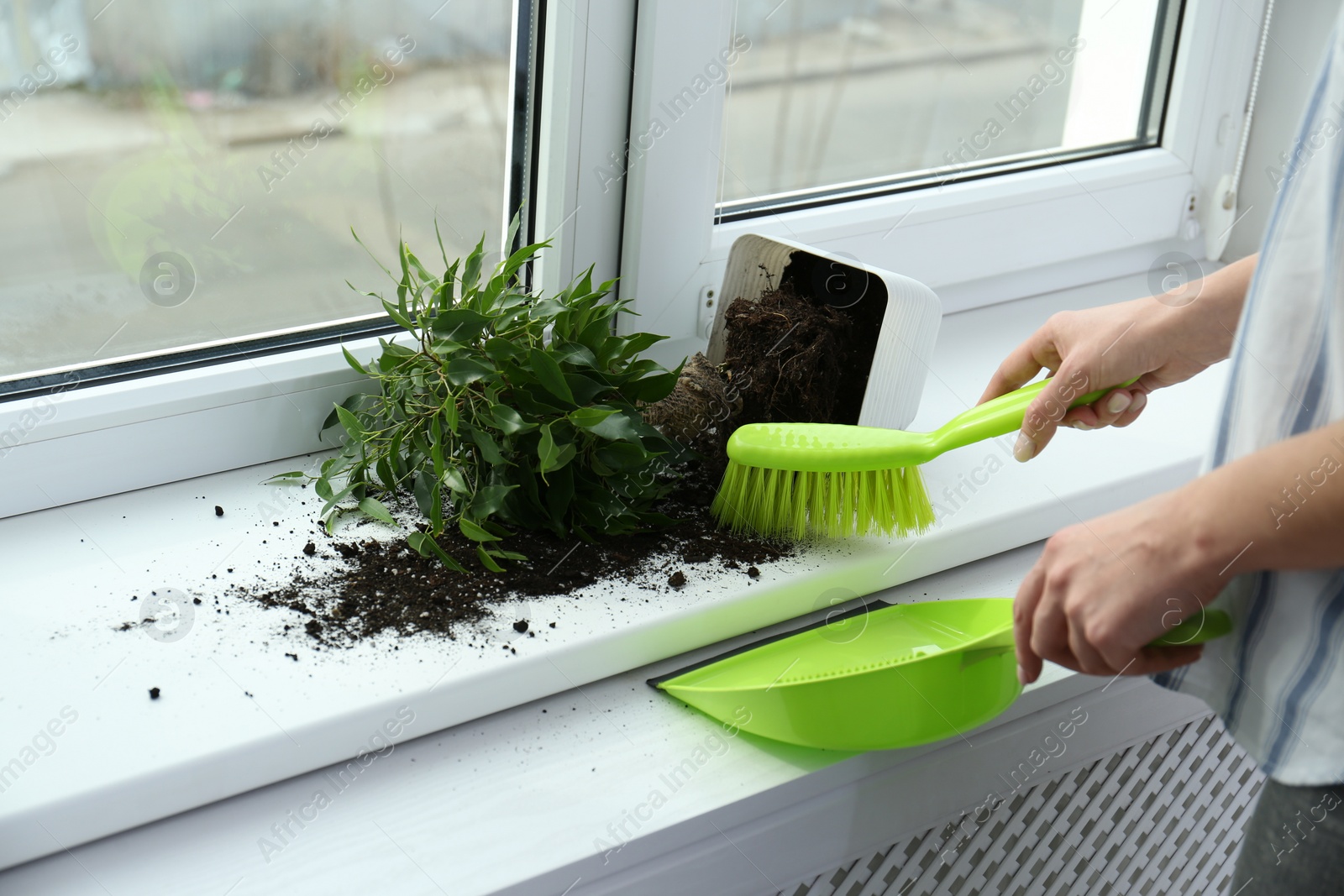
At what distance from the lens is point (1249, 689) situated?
531 millimetres

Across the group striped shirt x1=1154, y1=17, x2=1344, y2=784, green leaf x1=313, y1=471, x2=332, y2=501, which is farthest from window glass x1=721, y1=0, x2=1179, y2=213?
striped shirt x1=1154, y1=17, x2=1344, y2=784

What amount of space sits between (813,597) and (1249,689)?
1.12 feet

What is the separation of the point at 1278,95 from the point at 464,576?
3.93 feet

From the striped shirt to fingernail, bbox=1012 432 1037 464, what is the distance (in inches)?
8.4

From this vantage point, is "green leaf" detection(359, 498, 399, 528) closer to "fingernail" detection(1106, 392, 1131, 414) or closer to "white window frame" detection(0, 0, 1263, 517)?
"white window frame" detection(0, 0, 1263, 517)

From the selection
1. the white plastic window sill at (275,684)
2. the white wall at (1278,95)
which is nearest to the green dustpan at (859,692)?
the white plastic window sill at (275,684)

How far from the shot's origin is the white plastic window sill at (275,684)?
59 cm

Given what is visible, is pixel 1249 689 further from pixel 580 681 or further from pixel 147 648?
pixel 147 648

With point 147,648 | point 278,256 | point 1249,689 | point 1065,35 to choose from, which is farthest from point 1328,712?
point 1065,35

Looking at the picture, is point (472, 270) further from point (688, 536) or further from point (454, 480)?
point (688, 536)

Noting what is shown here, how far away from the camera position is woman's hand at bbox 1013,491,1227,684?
0.49 meters

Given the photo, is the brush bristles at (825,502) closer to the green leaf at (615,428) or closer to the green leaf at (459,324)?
the green leaf at (615,428)

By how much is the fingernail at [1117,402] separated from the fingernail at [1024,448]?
0.20 ft

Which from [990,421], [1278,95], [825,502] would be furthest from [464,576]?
[1278,95]
